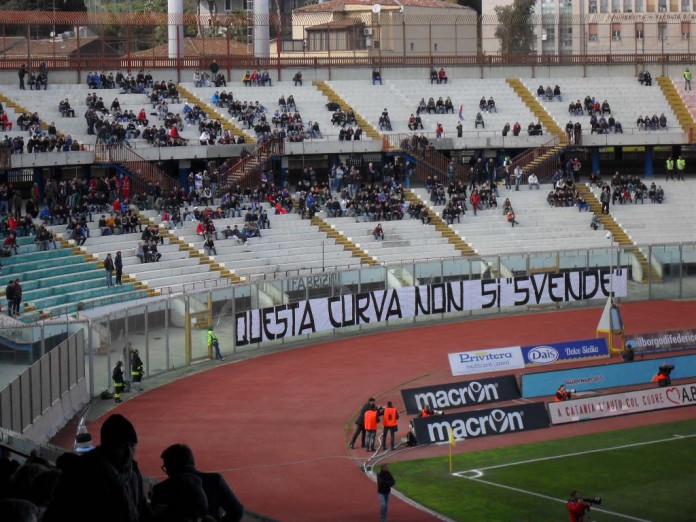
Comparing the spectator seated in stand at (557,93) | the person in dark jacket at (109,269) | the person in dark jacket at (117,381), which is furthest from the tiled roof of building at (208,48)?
the person in dark jacket at (117,381)

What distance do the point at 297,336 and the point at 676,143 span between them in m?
30.4

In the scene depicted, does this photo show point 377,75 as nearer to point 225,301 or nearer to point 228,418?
point 225,301

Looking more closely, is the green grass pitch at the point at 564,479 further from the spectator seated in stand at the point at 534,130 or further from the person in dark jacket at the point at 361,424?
the spectator seated in stand at the point at 534,130

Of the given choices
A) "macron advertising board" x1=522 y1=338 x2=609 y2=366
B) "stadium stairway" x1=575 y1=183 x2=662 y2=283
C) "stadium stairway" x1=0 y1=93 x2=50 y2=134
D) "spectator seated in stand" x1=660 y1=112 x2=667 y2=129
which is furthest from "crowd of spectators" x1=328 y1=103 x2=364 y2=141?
"macron advertising board" x1=522 y1=338 x2=609 y2=366

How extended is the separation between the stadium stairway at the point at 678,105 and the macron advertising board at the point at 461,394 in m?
36.1

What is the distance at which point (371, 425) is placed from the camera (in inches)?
1148

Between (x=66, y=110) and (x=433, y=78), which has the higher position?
(x=433, y=78)

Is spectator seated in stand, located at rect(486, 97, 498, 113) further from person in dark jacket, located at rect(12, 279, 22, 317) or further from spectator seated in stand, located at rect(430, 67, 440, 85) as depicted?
person in dark jacket, located at rect(12, 279, 22, 317)

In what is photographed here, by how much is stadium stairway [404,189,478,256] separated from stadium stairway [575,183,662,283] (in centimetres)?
670

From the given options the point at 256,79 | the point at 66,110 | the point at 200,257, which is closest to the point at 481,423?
the point at 200,257

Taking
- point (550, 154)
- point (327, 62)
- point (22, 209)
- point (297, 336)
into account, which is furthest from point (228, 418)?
point (327, 62)

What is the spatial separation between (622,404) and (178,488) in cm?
2486

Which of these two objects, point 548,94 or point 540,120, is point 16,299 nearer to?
point 540,120

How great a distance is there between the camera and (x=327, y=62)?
69.2 m
